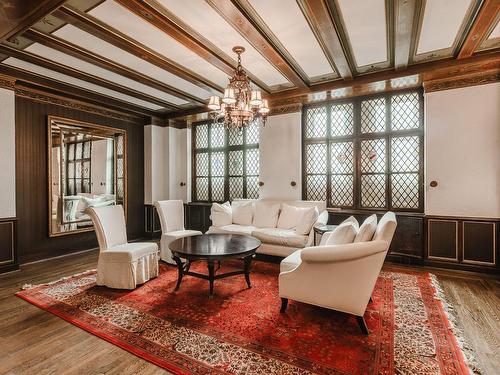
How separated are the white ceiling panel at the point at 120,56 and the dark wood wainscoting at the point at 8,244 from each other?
2628 millimetres

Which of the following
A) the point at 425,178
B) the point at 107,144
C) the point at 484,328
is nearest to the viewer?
the point at 484,328

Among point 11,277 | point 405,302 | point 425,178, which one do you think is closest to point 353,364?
point 405,302

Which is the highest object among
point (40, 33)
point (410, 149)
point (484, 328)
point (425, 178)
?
point (40, 33)

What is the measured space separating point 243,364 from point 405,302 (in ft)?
6.17

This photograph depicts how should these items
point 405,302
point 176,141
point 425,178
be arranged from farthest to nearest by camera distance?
1. point 176,141
2. point 425,178
3. point 405,302

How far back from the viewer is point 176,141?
6.63 meters

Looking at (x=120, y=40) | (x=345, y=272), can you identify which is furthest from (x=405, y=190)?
(x=120, y=40)

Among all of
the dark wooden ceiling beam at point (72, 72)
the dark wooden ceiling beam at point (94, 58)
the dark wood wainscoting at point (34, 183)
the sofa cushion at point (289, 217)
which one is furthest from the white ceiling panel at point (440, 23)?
the dark wood wainscoting at point (34, 183)

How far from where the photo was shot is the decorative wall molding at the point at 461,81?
368cm

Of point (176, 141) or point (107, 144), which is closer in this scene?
point (107, 144)

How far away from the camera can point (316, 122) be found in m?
5.17

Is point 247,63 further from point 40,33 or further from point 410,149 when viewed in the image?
point 410,149

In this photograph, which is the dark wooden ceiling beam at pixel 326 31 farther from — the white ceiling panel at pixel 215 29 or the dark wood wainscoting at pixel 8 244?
the dark wood wainscoting at pixel 8 244

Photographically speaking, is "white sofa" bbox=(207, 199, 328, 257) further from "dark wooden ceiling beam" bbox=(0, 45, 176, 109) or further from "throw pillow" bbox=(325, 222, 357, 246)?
"dark wooden ceiling beam" bbox=(0, 45, 176, 109)
